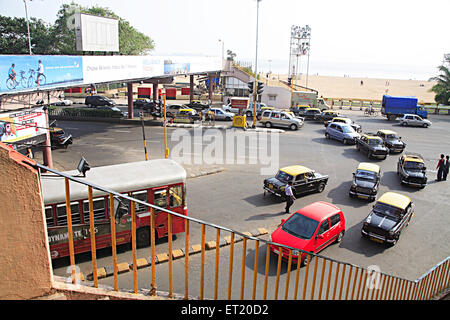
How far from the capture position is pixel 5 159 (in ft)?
10.5

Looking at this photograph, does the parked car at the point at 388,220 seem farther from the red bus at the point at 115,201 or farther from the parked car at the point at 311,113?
the parked car at the point at 311,113

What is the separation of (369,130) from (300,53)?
33636 mm

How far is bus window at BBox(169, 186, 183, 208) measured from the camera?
39.1 ft

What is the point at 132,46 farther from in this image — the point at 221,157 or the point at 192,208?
the point at 192,208

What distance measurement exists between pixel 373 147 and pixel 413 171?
484cm

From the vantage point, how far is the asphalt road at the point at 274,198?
11.8 meters

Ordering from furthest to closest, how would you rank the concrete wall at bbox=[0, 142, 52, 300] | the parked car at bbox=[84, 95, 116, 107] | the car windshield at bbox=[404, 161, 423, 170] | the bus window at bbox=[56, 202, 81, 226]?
the parked car at bbox=[84, 95, 116, 107]
the car windshield at bbox=[404, 161, 423, 170]
the bus window at bbox=[56, 202, 81, 226]
the concrete wall at bbox=[0, 142, 52, 300]

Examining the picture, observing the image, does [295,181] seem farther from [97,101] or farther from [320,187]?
[97,101]

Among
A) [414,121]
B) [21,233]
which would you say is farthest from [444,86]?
[21,233]

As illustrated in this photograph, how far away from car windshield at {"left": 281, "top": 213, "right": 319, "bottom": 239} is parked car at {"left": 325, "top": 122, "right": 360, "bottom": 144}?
17.6m

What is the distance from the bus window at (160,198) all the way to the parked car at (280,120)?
23.8 m

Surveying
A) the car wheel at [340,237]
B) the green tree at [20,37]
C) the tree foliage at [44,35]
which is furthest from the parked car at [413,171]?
the green tree at [20,37]

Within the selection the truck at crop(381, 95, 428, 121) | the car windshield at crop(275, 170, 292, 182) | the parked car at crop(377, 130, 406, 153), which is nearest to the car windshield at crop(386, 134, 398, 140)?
the parked car at crop(377, 130, 406, 153)

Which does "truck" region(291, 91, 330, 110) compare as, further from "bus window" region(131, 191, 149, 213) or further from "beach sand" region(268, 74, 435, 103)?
"bus window" region(131, 191, 149, 213)
